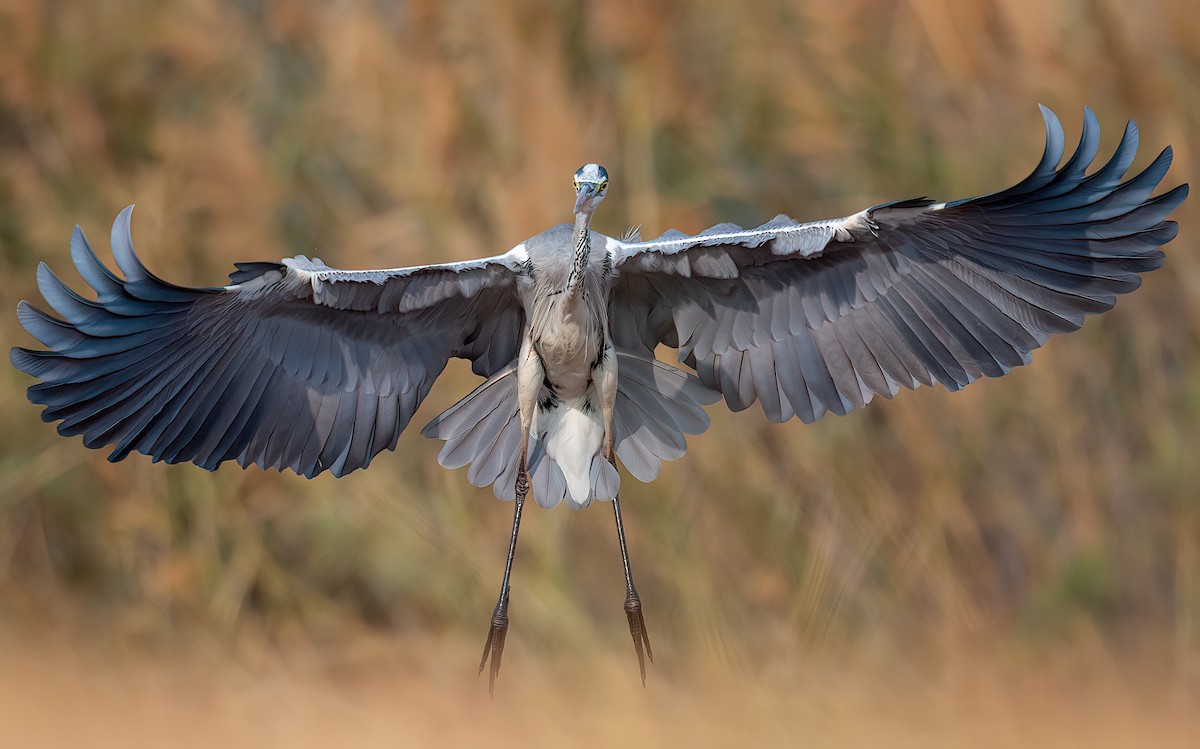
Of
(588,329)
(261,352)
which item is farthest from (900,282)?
(261,352)

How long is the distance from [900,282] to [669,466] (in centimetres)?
170

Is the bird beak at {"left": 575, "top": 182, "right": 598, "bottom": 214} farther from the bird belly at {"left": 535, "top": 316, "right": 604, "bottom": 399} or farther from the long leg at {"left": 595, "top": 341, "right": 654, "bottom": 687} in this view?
the long leg at {"left": 595, "top": 341, "right": 654, "bottom": 687}

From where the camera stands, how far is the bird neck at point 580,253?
3590mm

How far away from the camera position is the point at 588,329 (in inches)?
148

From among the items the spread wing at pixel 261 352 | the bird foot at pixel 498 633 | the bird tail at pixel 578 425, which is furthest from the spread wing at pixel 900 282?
the bird foot at pixel 498 633

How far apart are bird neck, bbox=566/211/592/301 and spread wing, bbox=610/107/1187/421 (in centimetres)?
15

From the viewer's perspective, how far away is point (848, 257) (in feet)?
12.3

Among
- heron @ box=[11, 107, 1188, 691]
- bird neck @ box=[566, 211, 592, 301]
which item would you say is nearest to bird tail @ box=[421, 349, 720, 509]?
heron @ box=[11, 107, 1188, 691]

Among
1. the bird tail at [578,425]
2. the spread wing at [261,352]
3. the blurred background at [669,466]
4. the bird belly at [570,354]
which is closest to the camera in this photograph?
the spread wing at [261,352]

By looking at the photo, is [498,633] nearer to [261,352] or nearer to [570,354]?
[570,354]

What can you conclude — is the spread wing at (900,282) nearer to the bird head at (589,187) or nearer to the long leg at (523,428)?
the bird head at (589,187)

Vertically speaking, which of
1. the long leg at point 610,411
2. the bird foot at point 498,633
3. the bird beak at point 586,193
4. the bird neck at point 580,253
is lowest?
the bird foot at point 498,633

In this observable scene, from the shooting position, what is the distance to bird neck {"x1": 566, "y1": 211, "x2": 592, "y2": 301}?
359cm

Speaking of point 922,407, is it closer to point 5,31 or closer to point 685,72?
point 685,72
